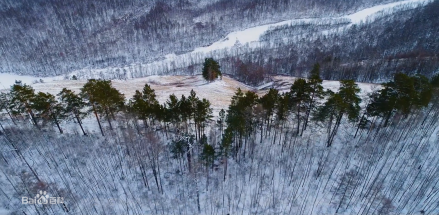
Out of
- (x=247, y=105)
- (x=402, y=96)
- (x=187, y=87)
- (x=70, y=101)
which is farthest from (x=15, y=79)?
(x=402, y=96)

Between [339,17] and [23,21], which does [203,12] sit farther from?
[23,21]

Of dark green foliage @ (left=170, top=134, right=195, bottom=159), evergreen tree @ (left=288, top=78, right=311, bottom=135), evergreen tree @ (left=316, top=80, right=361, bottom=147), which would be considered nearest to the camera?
dark green foliage @ (left=170, top=134, right=195, bottom=159)

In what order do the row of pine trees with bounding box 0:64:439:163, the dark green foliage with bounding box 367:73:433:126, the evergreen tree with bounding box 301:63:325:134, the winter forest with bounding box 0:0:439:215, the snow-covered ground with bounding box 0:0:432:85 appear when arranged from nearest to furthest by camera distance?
the winter forest with bounding box 0:0:439:215 < the dark green foliage with bounding box 367:73:433:126 < the row of pine trees with bounding box 0:64:439:163 < the evergreen tree with bounding box 301:63:325:134 < the snow-covered ground with bounding box 0:0:432:85

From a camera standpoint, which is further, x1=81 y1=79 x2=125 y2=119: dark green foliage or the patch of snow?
the patch of snow

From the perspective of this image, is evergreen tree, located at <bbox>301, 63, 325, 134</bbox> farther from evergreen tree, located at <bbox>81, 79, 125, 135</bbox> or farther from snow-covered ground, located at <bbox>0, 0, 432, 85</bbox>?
snow-covered ground, located at <bbox>0, 0, 432, 85</bbox>

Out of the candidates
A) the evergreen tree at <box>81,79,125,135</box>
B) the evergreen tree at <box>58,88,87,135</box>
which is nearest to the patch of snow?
the evergreen tree at <box>58,88,87,135</box>
